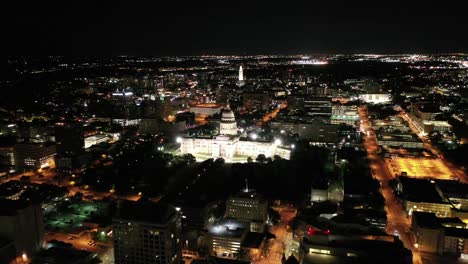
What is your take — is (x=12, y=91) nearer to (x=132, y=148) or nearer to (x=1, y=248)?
(x=132, y=148)

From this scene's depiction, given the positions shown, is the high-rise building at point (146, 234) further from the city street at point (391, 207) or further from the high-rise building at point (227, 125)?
the high-rise building at point (227, 125)

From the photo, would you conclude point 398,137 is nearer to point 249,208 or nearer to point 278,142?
point 278,142

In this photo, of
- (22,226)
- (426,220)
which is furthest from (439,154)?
(22,226)

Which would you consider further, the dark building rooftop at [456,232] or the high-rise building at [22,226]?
the dark building rooftop at [456,232]

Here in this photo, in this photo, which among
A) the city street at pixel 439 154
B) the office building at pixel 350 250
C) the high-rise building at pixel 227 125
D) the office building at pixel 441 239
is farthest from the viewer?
the high-rise building at pixel 227 125

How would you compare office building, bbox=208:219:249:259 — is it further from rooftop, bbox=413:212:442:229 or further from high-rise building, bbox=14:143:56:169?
high-rise building, bbox=14:143:56:169

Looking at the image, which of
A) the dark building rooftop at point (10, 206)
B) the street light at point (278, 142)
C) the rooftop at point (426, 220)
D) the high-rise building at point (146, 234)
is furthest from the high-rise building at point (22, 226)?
the street light at point (278, 142)
